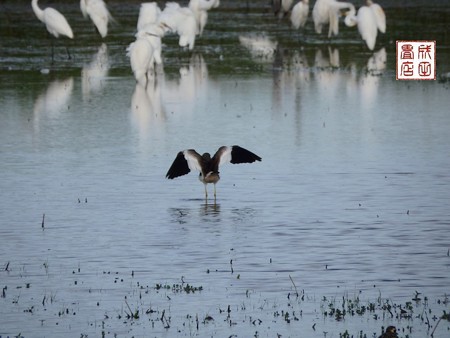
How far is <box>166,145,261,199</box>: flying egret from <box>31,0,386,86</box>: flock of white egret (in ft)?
36.1

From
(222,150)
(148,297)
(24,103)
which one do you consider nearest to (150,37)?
(24,103)

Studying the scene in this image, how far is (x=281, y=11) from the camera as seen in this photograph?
132 feet

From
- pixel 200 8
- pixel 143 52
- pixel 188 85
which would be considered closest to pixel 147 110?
pixel 143 52

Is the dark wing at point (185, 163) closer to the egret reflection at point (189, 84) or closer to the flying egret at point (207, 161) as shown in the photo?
the flying egret at point (207, 161)

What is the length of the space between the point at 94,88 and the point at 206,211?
457 inches

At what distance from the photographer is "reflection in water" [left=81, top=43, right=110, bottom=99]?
24.3 metres

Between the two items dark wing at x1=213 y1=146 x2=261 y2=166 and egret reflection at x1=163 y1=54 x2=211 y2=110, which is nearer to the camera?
dark wing at x1=213 y1=146 x2=261 y2=166

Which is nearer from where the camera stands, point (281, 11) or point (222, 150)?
point (222, 150)

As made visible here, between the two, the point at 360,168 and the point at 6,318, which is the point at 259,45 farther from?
the point at 6,318

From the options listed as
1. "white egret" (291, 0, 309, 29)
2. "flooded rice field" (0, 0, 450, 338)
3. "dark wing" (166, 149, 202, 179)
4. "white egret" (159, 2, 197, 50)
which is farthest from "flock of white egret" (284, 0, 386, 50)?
"dark wing" (166, 149, 202, 179)

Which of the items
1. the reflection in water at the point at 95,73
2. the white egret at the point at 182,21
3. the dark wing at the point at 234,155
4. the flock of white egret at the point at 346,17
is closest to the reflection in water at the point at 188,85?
the reflection in water at the point at 95,73

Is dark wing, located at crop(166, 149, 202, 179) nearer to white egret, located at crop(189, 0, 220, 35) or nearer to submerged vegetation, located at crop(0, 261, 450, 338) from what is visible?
submerged vegetation, located at crop(0, 261, 450, 338)

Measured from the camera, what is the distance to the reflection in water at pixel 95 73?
24280mm

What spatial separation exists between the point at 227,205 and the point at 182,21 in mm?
17475
